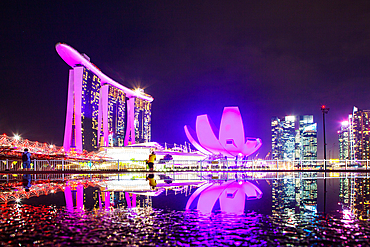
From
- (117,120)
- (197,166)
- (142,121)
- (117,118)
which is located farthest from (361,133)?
(197,166)

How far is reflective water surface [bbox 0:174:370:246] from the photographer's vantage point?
351cm

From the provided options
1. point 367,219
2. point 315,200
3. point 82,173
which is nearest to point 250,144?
point 82,173

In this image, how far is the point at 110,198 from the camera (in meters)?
6.93

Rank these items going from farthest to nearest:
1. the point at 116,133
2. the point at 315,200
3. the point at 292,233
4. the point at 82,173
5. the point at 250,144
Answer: the point at 116,133 → the point at 250,144 → the point at 82,173 → the point at 315,200 → the point at 292,233

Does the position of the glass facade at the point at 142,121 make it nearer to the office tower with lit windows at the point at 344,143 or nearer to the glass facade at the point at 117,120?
the glass facade at the point at 117,120

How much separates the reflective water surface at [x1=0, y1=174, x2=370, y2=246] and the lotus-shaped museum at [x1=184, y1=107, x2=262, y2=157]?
2240cm

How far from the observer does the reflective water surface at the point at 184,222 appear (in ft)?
11.5

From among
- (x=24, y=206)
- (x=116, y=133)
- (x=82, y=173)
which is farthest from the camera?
(x=116, y=133)

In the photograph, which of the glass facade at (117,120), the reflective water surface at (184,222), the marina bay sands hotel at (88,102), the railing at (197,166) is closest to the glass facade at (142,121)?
the glass facade at (117,120)

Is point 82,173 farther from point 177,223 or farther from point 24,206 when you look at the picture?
point 177,223

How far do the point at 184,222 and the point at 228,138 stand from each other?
25.8 meters

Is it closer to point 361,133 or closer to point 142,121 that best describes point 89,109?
point 142,121

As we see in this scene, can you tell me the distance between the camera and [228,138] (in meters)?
29.9

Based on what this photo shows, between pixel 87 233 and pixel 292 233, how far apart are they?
2.67 m
